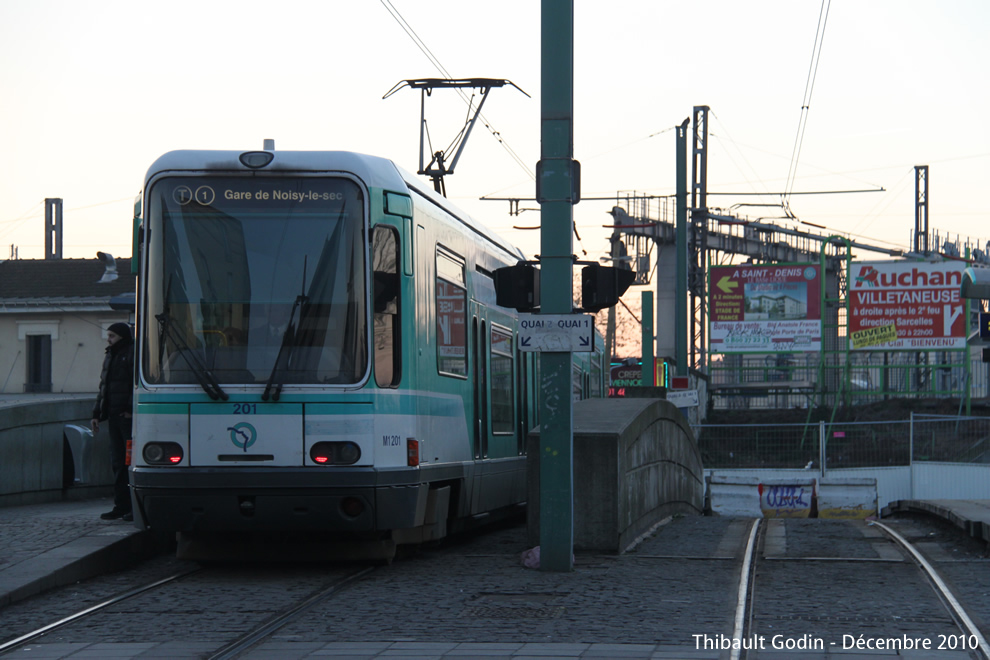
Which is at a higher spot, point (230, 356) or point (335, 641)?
point (230, 356)

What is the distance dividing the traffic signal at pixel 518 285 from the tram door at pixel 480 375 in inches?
76.1

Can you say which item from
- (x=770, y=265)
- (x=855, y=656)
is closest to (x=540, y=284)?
(x=855, y=656)

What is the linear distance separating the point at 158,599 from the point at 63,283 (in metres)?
39.3

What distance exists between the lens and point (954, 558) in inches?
415

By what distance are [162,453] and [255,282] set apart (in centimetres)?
136

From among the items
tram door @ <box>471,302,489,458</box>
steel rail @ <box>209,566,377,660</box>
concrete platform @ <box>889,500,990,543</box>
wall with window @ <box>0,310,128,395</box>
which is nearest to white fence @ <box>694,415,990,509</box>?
concrete platform @ <box>889,500,990,543</box>

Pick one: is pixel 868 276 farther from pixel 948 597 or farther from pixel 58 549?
pixel 58 549

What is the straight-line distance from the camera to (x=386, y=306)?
9.09m

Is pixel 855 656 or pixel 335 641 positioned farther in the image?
pixel 335 641

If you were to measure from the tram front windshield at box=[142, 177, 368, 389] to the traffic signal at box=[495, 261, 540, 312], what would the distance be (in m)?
1.23

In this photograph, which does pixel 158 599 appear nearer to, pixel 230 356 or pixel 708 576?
pixel 230 356

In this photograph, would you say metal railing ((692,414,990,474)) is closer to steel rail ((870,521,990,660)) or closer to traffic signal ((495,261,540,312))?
steel rail ((870,521,990,660))

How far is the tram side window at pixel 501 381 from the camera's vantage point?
1253 centimetres

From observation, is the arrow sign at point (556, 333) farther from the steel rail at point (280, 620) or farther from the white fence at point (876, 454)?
the white fence at point (876, 454)
